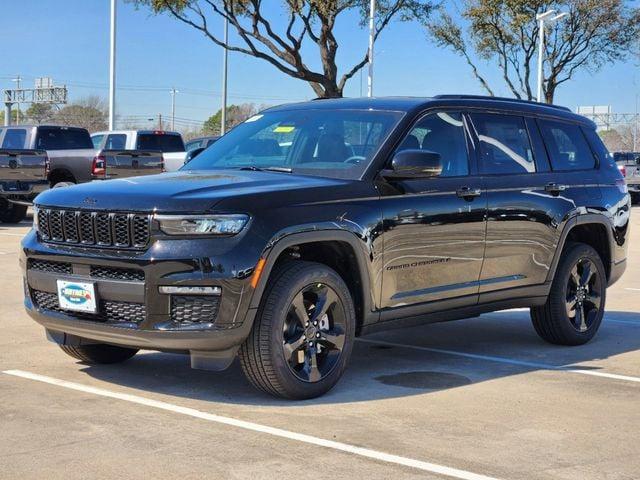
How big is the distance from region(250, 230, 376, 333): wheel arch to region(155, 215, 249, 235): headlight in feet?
0.94

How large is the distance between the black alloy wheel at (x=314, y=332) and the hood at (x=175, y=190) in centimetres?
63

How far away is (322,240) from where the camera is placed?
6.04 m

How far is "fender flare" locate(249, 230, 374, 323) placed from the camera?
5.71 meters

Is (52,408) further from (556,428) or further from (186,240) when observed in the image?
(556,428)

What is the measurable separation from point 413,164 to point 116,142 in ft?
62.8

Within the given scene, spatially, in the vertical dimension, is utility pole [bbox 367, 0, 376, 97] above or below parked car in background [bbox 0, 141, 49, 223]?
above

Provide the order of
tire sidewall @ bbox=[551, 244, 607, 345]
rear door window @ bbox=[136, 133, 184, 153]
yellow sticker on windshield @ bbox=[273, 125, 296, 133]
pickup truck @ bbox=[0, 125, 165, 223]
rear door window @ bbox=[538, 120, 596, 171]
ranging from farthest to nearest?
rear door window @ bbox=[136, 133, 184, 153]
pickup truck @ bbox=[0, 125, 165, 223]
rear door window @ bbox=[538, 120, 596, 171]
tire sidewall @ bbox=[551, 244, 607, 345]
yellow sticker on windshield @ bbox=[273, 125, 296, 133]

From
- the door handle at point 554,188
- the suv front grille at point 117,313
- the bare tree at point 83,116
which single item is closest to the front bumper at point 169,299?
the suv front grille at point 117,313

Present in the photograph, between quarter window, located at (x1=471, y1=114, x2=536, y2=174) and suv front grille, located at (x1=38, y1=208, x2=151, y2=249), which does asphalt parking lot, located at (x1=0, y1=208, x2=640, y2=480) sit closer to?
suv front grille, located at (x1=38, y1=208, x2=151, y2=249)

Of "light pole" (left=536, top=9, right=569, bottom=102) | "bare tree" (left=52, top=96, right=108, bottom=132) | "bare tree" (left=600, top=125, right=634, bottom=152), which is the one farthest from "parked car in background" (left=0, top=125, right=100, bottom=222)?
"bare tree" (left=600, top=125, right=634, bottom=152)

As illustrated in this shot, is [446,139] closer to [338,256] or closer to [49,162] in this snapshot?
[338,256]

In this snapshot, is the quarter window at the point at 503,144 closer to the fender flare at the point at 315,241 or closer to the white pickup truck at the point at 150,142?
the fender flare at the point at 315,241

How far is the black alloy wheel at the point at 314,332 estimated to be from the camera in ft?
19.6

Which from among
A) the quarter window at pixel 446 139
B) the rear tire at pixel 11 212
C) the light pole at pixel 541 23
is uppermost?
the light pole at pixel 541 23
